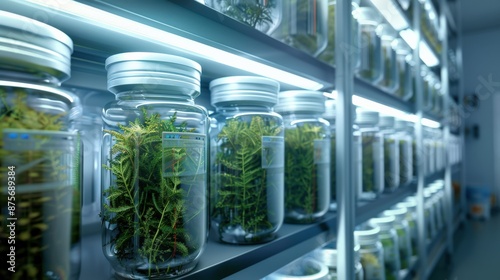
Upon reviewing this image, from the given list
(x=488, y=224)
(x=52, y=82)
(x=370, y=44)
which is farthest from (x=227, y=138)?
(x=488, y=224)

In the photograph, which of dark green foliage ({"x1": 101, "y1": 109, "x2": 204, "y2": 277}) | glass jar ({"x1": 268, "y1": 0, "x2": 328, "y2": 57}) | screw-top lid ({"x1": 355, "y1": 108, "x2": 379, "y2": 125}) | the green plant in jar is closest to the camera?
the green plant in jar

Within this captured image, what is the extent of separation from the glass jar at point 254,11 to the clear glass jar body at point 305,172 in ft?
0.89

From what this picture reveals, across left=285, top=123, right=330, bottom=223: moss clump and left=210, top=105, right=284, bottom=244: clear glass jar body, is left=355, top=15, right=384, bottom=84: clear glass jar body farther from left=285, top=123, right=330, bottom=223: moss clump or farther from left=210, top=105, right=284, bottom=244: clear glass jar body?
left=210, top=105, right=284, bottom=244: clear glass jar body

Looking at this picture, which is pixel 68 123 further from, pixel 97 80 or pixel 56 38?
pixel 97 80

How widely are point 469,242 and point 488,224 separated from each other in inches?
36.6

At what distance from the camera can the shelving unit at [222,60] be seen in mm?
410

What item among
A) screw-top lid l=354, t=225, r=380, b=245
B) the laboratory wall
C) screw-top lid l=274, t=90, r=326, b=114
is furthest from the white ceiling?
screw-top lid l=274, t=90, r=326, b=114

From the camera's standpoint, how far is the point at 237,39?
0.52 meters

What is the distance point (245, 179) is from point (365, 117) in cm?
71

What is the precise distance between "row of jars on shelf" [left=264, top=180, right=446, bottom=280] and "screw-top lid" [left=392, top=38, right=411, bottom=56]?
0.84m

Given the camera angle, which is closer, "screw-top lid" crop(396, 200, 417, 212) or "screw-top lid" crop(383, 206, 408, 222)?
"screw-top lid" crop(383, 206, 408, 222)

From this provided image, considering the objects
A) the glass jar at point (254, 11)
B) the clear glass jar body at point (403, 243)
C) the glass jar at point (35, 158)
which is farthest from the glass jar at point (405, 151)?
the glass jar at point (35, 158)

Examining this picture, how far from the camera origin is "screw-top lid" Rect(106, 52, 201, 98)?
43 centimetres

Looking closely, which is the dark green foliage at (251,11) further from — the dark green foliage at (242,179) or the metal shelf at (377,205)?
the metal shelf at (377,205)
